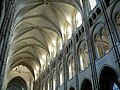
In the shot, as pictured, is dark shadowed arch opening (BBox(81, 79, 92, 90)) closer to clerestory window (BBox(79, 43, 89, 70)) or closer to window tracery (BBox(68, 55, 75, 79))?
clerestory window (BBox(79, 43, 89, 70))

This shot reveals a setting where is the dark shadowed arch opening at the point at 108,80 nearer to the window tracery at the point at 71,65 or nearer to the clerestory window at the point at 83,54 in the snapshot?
the clerestory window at the point at 83,54

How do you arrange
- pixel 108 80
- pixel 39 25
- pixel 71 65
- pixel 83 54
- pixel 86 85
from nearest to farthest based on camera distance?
pixel 108 80 → pixel 86 85 → pixel 83 54 → pixel 71 65 → pixel 39 25

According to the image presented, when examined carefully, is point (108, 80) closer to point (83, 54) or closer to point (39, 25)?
point (83, 54)

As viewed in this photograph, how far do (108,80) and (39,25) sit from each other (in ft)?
57.7

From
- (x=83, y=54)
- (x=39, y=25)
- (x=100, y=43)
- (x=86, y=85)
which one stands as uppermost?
(x=39, y=25)

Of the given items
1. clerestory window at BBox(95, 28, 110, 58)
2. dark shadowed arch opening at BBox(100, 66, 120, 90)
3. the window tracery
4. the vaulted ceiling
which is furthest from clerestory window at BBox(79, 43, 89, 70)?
the vaulted ceiling

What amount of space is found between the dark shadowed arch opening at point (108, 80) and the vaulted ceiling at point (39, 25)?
389 inches

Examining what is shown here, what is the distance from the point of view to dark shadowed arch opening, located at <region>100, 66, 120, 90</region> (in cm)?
1514

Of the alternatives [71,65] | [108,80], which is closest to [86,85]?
[108,80]

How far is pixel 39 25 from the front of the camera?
99.1 ft

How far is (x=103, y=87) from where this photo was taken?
49.4ft

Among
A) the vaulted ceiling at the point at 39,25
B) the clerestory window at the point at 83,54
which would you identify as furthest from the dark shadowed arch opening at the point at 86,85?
the vaulted ceiling at the point at 39,25

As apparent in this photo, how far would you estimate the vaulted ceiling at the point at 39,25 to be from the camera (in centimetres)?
2506

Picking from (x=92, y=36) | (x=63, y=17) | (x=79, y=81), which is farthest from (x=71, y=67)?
(x=63, y=17)
